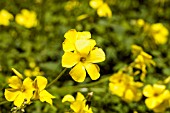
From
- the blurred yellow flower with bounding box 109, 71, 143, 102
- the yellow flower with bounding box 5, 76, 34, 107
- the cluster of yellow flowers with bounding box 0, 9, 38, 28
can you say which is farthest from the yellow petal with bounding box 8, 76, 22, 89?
the cluster of yellow flowers with bounding box 0, 9, 38, 28

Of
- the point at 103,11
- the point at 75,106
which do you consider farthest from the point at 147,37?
the point at 75,106

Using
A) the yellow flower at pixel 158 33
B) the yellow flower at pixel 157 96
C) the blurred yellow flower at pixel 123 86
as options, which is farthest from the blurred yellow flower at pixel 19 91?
the yellow flower at pixel 158 33

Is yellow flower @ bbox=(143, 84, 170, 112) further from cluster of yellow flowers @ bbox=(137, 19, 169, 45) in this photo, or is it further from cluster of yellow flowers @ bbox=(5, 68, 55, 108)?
cluster of yellow flowers @ bbox=(137, 19, 169, 45)

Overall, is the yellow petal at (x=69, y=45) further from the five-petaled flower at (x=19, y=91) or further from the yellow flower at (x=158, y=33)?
the yellow flower at (x=158, y=33)

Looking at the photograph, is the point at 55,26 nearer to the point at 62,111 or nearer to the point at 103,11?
the point at 103,11

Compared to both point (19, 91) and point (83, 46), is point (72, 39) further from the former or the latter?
point (19, 91)

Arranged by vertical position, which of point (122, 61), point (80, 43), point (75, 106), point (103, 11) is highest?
point (103, 11)
